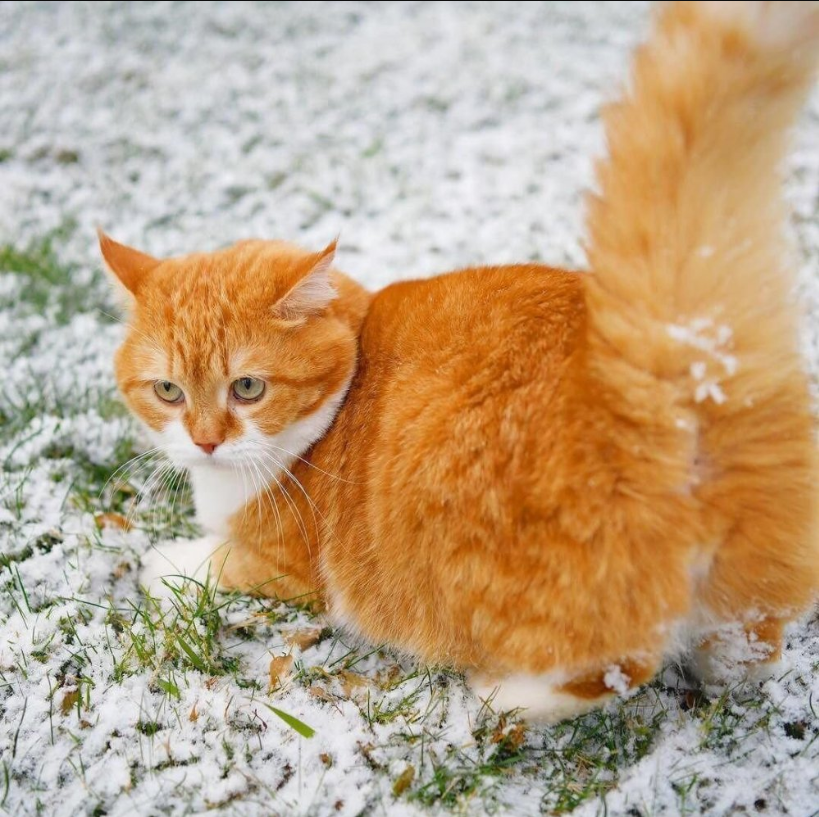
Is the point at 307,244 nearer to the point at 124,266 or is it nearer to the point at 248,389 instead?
the point at 124,266

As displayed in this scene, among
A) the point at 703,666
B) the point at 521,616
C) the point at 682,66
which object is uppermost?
the point at 682,66

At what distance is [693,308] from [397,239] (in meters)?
2.80

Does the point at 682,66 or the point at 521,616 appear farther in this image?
the point at 521,616

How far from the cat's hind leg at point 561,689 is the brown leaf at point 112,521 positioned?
1.37m

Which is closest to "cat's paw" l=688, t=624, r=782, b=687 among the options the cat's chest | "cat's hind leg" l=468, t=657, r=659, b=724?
"cat's hind leg" l=468, t=657, r=659, b=724

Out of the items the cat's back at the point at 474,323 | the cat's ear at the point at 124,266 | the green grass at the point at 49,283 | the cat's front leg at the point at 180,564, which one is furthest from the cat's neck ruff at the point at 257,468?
the green grass at the point at 49,283

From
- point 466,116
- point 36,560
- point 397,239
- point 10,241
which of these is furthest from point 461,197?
point 36,560

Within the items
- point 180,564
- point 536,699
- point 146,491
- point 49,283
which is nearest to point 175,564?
point 180,564

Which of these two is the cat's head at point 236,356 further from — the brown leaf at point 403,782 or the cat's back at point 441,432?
the brown leaf at point 403,782

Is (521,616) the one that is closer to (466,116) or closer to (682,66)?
(682,66)

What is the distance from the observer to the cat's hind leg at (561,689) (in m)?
1.75

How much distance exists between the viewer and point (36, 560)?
2.42 metres

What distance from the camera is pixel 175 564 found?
247 centimetres

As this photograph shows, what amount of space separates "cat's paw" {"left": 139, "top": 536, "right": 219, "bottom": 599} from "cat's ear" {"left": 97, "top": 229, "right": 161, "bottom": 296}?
839mm
